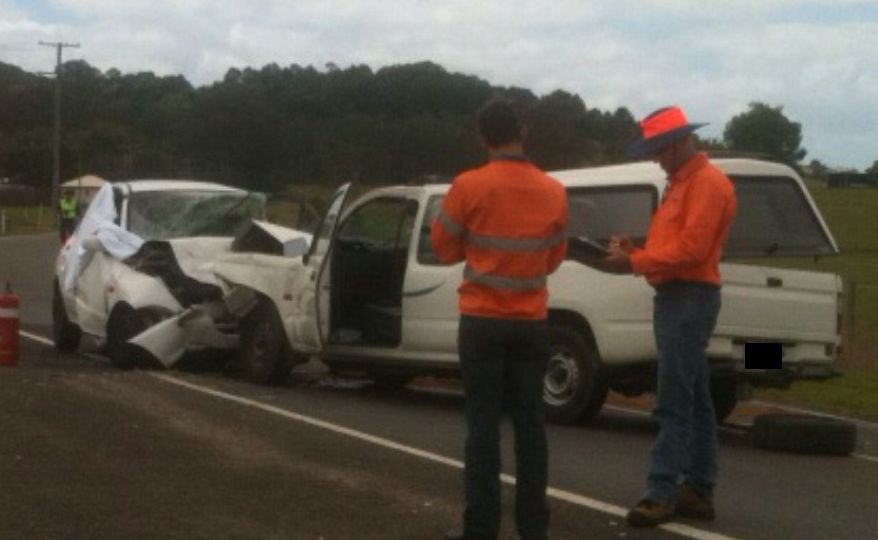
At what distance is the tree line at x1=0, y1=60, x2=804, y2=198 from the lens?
2233 cm

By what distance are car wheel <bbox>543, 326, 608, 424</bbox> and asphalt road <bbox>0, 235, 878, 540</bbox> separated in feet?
0.56

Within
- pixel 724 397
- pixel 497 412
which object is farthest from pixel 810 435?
pixel 497 412

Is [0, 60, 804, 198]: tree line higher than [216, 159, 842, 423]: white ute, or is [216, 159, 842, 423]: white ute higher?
[0, 60, 804, 198]: tree line

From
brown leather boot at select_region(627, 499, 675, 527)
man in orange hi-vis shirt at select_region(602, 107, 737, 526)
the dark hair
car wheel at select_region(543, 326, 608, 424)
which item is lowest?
brown leather boot at select_region(627, 499, 675, 527)

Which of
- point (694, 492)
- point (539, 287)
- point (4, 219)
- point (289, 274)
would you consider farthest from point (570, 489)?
point (4, 219)

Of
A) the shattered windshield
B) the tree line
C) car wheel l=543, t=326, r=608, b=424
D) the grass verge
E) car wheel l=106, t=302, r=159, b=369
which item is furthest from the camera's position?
the tree line

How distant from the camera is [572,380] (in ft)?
44.7

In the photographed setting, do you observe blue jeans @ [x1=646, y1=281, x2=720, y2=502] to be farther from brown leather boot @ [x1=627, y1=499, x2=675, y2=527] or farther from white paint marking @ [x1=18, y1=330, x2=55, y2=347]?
white paint marking @ [x1=18, y1=330, x2=55, y2=347]

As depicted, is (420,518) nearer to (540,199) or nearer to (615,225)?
(540,199)

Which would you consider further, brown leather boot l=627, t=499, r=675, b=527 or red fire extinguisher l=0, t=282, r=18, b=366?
red fire extinguisher l=0, t=282, r=18, b=366

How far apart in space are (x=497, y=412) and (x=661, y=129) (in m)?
1.84

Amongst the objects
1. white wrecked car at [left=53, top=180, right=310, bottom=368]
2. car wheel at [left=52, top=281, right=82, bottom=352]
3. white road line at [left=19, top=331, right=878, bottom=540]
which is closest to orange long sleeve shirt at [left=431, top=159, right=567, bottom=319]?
white road line at [left=19, top=331, right=878, bottom=540]

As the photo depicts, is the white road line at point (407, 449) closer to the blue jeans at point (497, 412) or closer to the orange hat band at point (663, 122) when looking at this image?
the blue jeans at point (497, 412)

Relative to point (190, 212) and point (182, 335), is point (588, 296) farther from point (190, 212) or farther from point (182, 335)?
point (190, 212)
